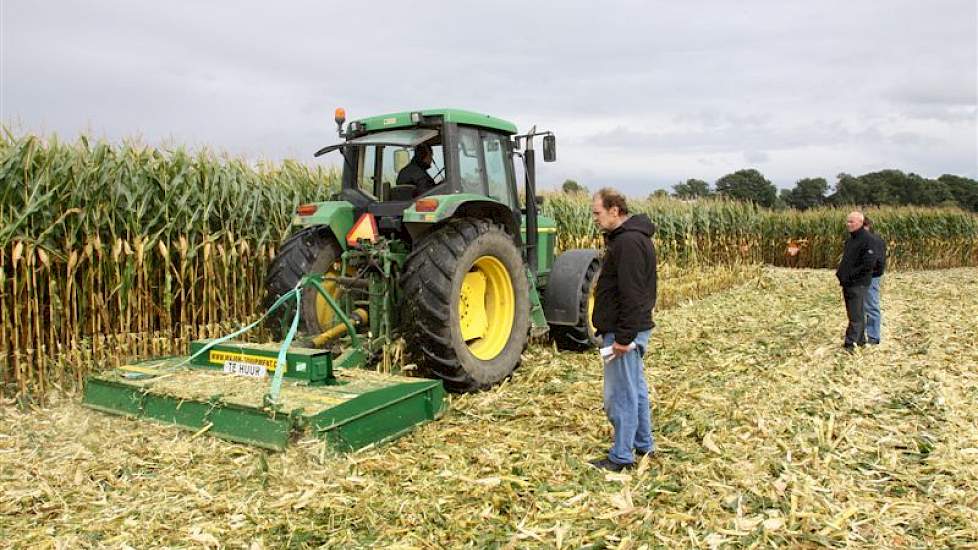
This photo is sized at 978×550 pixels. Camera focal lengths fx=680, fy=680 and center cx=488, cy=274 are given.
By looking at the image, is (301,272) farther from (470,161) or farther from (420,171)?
(470,161)

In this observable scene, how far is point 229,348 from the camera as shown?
4633 millimetres

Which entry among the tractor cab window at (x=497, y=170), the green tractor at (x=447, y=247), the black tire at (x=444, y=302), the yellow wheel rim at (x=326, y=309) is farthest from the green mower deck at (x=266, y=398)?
the tractor cab window at (x=497, y=170)

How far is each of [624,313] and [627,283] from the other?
165 millimetres

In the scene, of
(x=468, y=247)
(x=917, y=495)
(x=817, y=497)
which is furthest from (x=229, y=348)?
(x=917, y=495)

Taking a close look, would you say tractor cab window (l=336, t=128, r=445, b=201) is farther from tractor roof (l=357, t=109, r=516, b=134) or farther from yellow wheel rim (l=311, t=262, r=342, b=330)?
yellow wheel rim (l=311, t=262, r=342, b=330)

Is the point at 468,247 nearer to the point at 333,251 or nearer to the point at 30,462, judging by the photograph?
the point at 333,251

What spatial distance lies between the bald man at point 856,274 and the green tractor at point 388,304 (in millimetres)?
2855

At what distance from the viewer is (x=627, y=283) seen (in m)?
3.71

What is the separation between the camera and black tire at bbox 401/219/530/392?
15.7 feet

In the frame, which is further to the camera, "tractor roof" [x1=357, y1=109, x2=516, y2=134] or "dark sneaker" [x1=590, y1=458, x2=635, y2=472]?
"tractor roof" [x1=357, y1=109, x2=516, y2=134]

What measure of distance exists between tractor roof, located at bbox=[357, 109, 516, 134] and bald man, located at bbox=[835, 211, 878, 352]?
4.07 m

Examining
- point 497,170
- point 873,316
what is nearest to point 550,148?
point 497,170

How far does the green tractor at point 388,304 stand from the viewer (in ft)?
13.1

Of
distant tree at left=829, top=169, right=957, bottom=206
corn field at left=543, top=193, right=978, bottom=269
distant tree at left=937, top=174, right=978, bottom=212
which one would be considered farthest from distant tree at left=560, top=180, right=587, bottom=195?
distant tree at left=937, top=174, right=978, bottom=212
